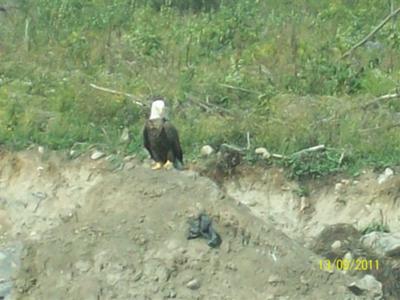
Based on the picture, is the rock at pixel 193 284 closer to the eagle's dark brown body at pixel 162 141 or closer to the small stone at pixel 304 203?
the eagle's dark brown body at pixel 162 141

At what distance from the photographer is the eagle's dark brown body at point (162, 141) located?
31.7ft

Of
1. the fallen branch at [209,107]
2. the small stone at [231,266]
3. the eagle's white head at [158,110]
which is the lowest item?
the fallen branch at [209,107]

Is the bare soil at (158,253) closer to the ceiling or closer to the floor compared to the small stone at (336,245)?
closer to the ceiling

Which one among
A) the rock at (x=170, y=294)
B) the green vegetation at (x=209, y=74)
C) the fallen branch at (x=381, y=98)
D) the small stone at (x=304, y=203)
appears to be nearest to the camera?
the rock at (x=170, y=294)

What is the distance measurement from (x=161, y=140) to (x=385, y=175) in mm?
2700

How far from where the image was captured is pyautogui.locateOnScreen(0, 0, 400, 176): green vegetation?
11.7m

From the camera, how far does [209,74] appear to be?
13398 millimetres

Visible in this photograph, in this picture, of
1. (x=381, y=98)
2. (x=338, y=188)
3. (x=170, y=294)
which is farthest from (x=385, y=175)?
(x=170, y=294)

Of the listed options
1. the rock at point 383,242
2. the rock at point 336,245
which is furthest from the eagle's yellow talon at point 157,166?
the rock at point 383,242

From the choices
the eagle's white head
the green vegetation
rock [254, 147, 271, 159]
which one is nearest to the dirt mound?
the eagle's white head

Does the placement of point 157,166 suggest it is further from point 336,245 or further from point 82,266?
point 336,245

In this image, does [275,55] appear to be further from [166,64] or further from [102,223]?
[102,223]

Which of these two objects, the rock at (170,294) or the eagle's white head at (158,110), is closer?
the rock at (170,294)

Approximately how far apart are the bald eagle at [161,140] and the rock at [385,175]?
2.30 meters
